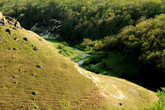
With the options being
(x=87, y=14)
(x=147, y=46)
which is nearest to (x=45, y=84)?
(x=147, y=46)

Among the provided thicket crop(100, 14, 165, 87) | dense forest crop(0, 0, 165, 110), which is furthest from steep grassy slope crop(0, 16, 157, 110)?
thicket crop(100, 14, 165, 87)

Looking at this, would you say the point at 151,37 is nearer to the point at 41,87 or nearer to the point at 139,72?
the point at 139,72

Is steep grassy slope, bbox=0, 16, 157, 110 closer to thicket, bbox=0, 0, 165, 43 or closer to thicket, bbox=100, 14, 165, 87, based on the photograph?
thicket, bbox=100, 14, 165, 87

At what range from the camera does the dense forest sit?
212 feet

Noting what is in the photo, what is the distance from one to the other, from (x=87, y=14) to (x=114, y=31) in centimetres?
3555

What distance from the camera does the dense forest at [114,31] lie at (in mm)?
64562

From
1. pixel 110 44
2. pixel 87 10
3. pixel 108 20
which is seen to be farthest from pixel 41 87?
pixel 87 10

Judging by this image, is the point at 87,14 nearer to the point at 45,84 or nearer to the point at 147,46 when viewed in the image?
the point at 147,46

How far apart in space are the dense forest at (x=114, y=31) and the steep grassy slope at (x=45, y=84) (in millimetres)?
17048

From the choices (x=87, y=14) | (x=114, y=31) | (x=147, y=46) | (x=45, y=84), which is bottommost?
(x=114, y=31)

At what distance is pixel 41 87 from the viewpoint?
108 feet

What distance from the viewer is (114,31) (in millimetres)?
110250

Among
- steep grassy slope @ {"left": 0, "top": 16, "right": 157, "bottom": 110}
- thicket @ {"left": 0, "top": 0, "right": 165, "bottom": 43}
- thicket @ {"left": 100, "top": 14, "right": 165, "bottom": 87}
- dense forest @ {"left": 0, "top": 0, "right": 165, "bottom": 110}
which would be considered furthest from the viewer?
thicket @ {"left": 0, "top": 0, "right": 165, "bottom": 43}

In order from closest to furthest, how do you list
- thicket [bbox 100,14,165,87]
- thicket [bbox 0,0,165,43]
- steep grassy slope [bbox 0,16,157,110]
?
1. steep grassy slope [bbox 0,16,157,110]
2. thicket [bbox 100,14,165,87]
3. thicket [bbox 0,0,165,43]
